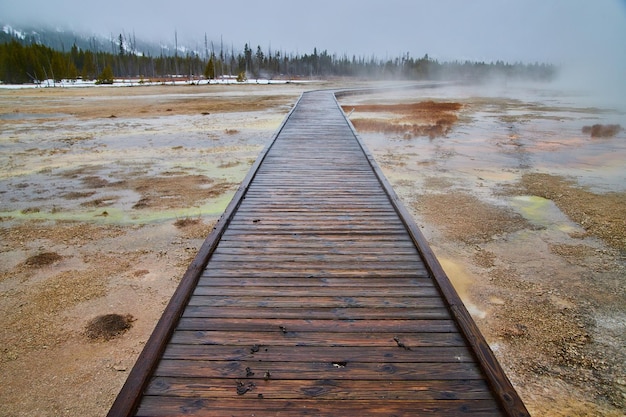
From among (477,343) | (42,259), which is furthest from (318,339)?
(42,259)

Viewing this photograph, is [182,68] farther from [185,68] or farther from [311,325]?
[311,325]

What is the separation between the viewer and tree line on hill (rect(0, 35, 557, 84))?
6347 centimetres

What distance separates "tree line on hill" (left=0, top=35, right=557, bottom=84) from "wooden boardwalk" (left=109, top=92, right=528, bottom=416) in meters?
73.5

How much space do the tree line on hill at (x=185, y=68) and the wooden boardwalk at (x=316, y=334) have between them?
73526 millimetres

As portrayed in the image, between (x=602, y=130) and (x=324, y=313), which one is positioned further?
(x=602, y=130)

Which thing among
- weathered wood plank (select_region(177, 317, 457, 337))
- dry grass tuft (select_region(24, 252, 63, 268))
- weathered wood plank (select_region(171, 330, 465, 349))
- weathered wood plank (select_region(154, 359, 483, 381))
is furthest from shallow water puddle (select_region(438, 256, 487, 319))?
dry grass tuft (select_region(24, 252, 63, 268))

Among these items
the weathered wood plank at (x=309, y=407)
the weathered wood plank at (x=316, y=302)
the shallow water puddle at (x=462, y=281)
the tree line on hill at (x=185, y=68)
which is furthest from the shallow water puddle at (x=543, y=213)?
the tree line on hill at (x=185, y=68)

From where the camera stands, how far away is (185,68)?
10106 cm

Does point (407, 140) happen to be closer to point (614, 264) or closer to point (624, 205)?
point (624, 205)

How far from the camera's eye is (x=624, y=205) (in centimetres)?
934

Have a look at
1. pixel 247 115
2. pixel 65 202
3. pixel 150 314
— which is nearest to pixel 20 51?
pixel 247 115

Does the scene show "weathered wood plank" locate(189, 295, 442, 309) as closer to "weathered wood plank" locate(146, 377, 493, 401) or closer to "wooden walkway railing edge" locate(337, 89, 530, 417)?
"wooden walkway railing edge" locate(337, 89, 530, 417)

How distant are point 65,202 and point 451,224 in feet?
29.7

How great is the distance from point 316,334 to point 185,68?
110020mm
